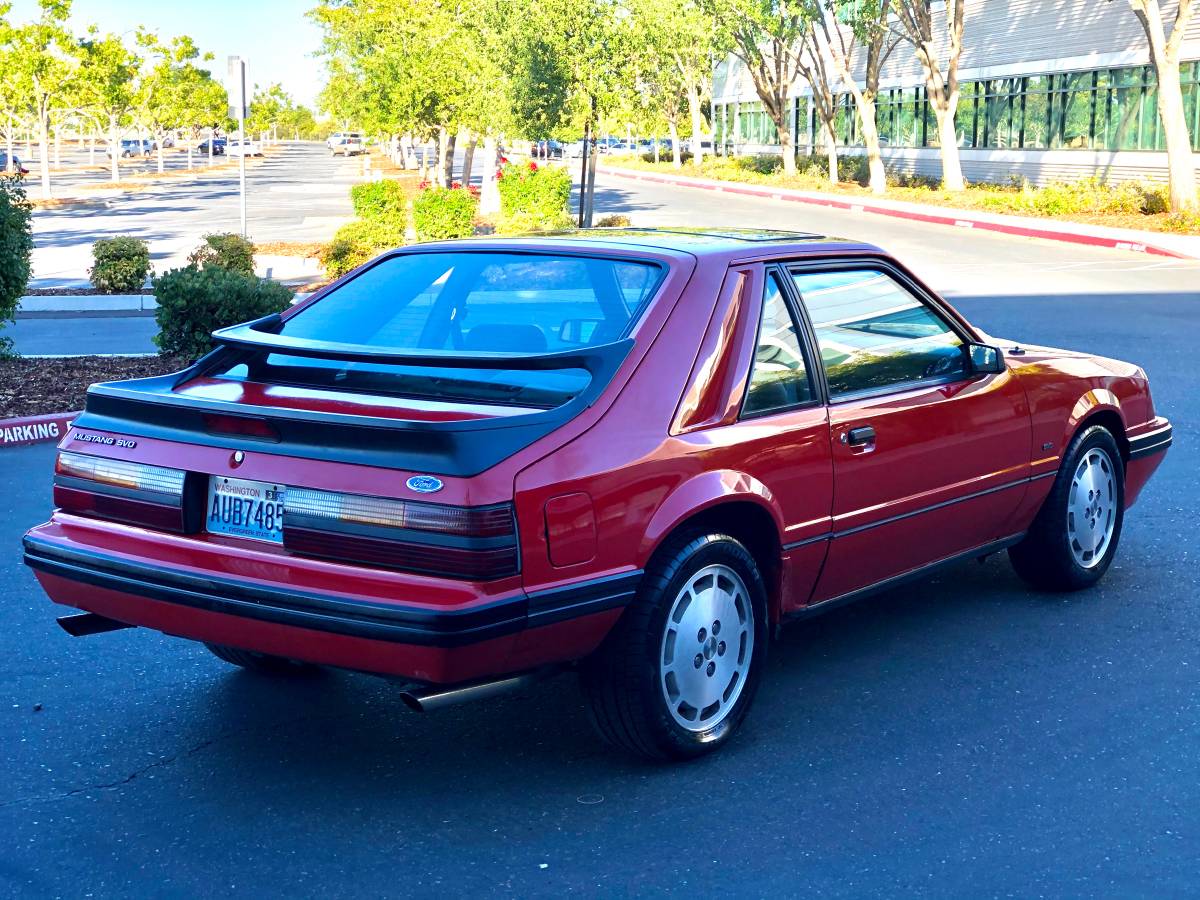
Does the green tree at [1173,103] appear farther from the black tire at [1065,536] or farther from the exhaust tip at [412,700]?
the exhaust tip at [412,700]

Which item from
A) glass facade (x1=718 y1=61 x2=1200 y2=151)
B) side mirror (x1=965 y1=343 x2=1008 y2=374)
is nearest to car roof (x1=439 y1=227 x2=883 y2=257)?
side mirror (x1=965 y1=343 x2=1008 y2=374)

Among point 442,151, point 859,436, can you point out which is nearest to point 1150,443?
point 859,436

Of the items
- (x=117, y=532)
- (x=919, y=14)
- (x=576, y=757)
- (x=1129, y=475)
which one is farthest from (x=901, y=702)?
(x=919, y=14)

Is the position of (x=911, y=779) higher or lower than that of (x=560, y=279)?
lower

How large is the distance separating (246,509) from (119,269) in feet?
52.2

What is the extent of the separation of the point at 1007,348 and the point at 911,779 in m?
2.37

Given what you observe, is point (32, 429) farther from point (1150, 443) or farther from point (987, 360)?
point (1150, 443)

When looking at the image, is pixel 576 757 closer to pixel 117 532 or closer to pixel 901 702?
pixel 901 702

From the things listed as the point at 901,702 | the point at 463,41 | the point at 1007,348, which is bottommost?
the point at 901,702

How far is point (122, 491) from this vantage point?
4.52 metres

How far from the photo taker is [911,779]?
448 cm

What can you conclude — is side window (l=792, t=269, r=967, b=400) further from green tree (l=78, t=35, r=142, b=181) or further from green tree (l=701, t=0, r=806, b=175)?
green tree (l=78, t=35, r=142, b=181)

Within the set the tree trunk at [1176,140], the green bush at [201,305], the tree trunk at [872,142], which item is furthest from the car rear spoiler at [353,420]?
the tree trunk at [872,142]

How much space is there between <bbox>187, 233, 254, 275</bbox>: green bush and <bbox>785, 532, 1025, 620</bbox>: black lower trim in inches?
531
